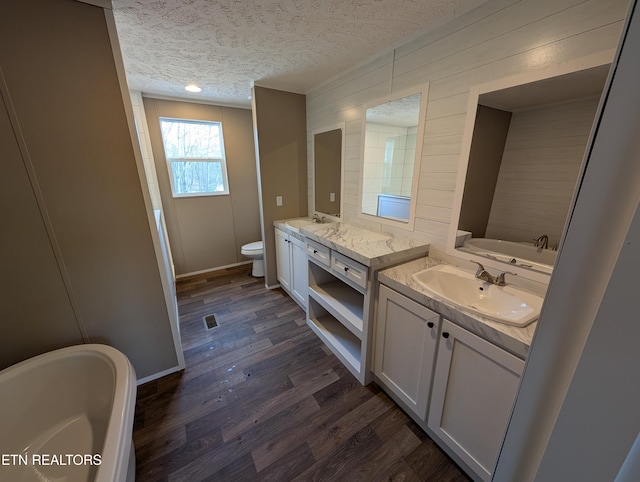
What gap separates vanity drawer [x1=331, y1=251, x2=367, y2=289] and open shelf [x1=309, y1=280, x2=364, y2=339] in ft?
1.16

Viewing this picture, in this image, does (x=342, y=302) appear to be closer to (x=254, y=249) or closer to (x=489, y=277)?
(x=489, y=277)

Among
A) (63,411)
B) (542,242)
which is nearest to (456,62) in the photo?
(542,242)

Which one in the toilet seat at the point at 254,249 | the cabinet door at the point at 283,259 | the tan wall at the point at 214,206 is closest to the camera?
the cabinet door at the point at 283,259

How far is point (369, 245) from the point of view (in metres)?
1.77

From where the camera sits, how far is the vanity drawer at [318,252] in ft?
6.45

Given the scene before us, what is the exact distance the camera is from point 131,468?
3.81 ft

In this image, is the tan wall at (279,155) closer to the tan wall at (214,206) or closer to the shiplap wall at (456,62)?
the shiplap wall at (456,62)

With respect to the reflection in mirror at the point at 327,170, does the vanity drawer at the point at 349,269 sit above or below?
below

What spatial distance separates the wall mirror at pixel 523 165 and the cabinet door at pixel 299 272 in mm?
1345

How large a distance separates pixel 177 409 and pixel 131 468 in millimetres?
466

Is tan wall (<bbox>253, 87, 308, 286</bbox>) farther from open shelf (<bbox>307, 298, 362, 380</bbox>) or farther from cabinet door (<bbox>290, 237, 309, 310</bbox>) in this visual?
open shelf (<bbox>307, 298, 362, 380</bbox>)

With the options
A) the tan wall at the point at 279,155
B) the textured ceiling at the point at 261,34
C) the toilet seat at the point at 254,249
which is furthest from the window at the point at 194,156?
the tan wall at the point at 279,155

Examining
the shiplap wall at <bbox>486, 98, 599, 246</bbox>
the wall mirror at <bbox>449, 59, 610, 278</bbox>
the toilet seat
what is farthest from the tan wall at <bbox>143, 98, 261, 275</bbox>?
the shiplap wall at <bbox>486, 98, 599, 246</bbox>

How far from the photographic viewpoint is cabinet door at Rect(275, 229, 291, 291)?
277 centimetres
